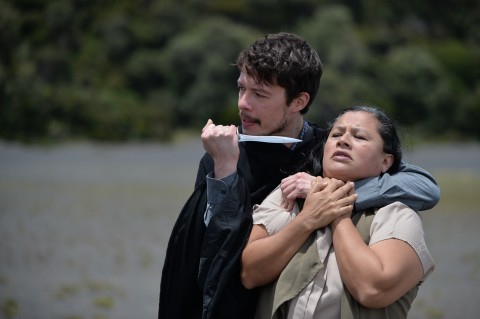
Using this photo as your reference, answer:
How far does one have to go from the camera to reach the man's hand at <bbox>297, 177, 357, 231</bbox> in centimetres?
234

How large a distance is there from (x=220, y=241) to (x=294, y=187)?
28 centimetres

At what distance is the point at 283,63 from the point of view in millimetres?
2557

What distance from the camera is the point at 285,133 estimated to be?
270 centimetres

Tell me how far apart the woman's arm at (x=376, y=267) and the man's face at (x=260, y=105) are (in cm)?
49

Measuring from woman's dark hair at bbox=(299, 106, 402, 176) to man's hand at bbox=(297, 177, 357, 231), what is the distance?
18 centimetres

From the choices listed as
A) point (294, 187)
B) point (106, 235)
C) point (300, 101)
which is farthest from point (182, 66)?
point (294, 187)

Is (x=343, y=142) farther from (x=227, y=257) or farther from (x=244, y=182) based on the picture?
(x=227, y=257)

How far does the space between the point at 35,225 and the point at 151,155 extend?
32.7ft

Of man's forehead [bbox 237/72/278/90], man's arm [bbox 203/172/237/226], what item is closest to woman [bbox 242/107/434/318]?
man's arm [bbox 203/172/237/226]

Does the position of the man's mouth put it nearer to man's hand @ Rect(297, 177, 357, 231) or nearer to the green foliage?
man's hand @ Rect(297, 177, 357, 231)

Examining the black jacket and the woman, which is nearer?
the woman

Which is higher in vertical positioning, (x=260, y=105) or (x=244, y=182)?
(x=260, y=105)

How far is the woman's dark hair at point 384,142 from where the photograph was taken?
2469 millimetres

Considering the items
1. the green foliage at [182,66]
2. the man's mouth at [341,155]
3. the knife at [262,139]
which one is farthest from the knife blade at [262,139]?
the green foliage at [182,66]
